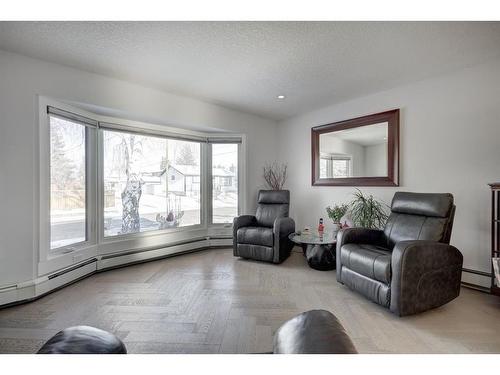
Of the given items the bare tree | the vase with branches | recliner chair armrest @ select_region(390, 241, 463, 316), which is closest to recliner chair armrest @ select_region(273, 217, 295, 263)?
the vase with branches

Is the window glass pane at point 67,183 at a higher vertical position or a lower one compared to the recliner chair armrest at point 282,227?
higher

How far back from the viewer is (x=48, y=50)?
7.36 ft

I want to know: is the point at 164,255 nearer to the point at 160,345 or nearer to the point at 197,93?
the point at 160,345

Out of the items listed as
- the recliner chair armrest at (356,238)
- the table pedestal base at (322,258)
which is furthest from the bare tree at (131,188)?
the recliner chair armrest at (356,238)

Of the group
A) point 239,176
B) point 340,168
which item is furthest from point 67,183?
point 340,168

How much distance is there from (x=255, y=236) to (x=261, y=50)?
7.60 ft

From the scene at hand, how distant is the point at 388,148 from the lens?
322 cm

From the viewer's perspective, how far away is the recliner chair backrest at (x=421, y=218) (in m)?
2.20

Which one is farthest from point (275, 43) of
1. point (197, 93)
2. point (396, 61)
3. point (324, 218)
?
point (324, 218)

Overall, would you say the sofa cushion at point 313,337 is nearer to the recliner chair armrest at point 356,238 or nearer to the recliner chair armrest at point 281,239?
the recliner chair armrest at point 356,238

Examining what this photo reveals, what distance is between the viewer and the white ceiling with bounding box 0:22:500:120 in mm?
1918

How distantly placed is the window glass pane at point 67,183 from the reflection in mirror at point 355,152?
137 inches

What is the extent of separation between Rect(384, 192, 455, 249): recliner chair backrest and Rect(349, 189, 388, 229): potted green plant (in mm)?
496

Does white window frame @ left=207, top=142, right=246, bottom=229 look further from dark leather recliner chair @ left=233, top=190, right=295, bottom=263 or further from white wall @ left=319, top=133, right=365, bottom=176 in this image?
white wall @ left=319, top=133, right=365, bottom=176
